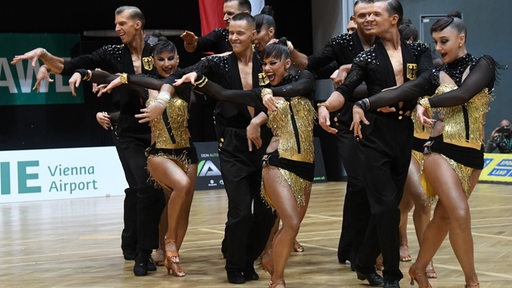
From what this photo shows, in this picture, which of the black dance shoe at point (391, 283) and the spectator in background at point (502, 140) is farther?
the spectator in background at point (502, 140)

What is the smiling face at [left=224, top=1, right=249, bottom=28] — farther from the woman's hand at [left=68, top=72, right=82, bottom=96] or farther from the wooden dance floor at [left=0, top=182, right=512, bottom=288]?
the wooden dance floor at [left=0, top=182, right=512, bottom=288]

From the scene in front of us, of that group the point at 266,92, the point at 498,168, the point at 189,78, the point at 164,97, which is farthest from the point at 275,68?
the point at 498,168

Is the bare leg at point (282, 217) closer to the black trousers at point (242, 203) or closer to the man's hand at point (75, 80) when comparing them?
the black trousers at point (242, 203)

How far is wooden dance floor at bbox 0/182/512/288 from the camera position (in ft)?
22.5

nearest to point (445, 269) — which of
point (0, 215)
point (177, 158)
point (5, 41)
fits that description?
point (177, 158)

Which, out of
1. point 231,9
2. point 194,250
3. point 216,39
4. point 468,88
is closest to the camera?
point 468,88

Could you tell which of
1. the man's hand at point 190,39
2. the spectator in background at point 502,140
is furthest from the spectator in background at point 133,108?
the spectator in background at point 502,140

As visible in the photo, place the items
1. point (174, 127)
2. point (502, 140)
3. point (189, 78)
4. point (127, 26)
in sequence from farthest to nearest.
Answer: point (502, 140), point (127, 26), point (174, 127), point (189, 78)

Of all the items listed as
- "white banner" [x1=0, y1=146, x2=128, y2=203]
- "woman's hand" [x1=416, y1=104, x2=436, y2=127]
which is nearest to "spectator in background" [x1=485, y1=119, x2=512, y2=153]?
"white banner" [x1=0, y1=146, x2=128, y2=203]

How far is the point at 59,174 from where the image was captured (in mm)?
15656

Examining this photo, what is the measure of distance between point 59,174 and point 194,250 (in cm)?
758

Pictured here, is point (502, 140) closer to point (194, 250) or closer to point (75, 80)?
point (194, 250)

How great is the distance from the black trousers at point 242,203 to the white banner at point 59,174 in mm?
9158

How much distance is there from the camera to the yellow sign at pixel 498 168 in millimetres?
15939
